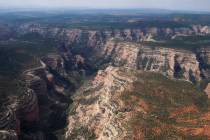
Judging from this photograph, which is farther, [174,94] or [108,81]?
[108,81]

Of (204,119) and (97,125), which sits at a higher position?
(204,119)

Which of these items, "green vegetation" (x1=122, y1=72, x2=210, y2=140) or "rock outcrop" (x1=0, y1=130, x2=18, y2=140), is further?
"green vegetation" (x1=122, y1=72, x2=210, y2=140)

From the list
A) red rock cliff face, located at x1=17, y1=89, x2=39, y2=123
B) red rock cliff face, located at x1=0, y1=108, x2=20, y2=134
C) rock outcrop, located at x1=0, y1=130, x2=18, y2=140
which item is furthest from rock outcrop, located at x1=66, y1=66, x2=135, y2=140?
rock outcrop, located at x1=0, y1=130, x2=18, y2=140

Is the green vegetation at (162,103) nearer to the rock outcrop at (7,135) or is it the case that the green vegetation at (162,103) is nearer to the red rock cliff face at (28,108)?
the rock outcrop at (7,135)

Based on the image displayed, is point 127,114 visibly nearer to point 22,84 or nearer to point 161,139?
point 161,139

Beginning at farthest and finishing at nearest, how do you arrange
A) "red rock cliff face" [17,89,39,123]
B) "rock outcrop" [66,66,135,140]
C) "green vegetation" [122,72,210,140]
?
"red rock cliff face" [17,89,39,123] → "rock outcrop" [66,66,135,140] → "green vegetation" [122,72,210,140]

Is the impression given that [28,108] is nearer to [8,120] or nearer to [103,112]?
[8,120]

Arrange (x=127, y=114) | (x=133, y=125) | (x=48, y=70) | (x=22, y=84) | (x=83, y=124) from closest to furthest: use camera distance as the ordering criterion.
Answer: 1. (x=133, y=125)
2. (x=127, y=114)
3. (x=83, y=124)
4. (x=22, y=84)
5. (x=48, y=70)

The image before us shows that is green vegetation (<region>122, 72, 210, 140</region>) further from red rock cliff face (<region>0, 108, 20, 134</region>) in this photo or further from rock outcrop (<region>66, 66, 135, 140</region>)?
red rock cliff face (<region>0, 108, 20, 134</region>)

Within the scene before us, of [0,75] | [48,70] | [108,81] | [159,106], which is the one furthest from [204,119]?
[48,70]

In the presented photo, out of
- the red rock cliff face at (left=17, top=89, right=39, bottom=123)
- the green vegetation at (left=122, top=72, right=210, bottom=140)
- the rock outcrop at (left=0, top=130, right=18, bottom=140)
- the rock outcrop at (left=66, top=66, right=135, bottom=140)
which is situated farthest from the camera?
the red rock cliff face at (left=17, top=89, right=39, bottom=123)

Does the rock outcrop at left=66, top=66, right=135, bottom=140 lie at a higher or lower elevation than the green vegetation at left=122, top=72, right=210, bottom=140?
lower
